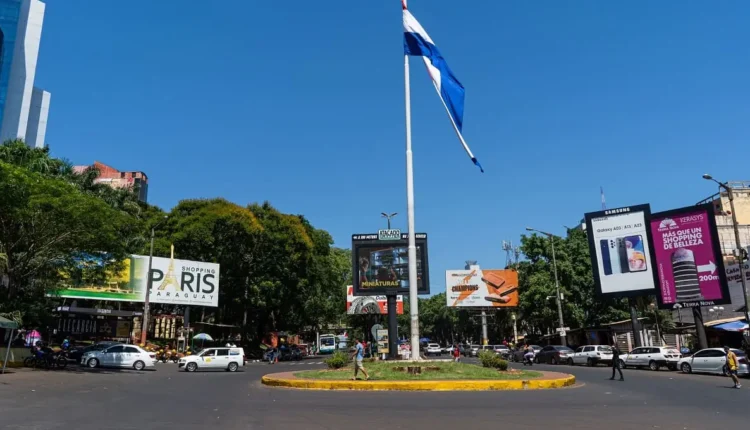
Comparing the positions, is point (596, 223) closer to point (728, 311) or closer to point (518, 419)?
point (728, 311)

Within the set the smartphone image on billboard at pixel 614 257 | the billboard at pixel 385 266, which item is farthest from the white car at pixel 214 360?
the smartphone image on billboard at pixel 614 257

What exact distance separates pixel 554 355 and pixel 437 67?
27.9m

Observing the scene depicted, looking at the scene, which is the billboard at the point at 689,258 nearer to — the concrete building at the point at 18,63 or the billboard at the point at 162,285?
the billboard at the point at 162,285

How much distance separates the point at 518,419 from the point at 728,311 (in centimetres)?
4176

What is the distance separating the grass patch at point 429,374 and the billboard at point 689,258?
21.1 metres

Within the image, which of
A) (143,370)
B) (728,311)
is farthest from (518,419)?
(728,311)

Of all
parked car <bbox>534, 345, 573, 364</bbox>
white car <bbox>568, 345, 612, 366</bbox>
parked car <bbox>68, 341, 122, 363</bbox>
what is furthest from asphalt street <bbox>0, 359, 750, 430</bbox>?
parked car <bbox>534, 345, 573, 364</bbox>

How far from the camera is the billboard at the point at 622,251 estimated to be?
40.2m

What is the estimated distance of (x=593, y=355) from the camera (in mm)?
37938

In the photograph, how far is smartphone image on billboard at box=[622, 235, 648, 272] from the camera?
133 feet

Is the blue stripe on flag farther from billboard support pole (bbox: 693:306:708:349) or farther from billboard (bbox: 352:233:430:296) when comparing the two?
billboard support pole (bbox: 693:306:708:349)

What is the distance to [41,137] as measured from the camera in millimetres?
105688

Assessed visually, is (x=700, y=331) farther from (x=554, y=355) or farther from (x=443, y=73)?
(x=443, y=73)

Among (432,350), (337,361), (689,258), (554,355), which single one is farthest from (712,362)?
(432,350)
